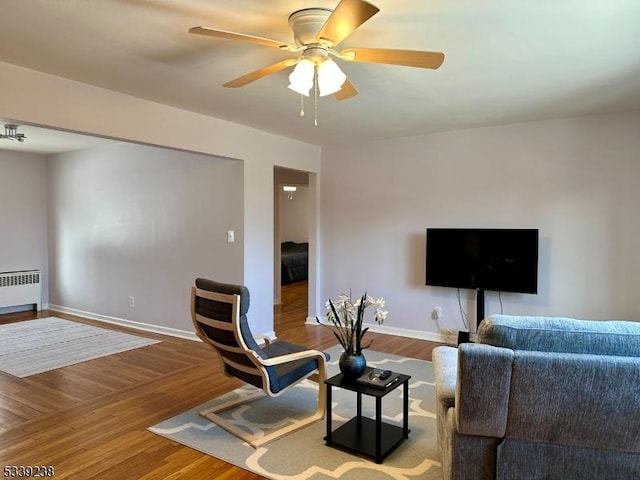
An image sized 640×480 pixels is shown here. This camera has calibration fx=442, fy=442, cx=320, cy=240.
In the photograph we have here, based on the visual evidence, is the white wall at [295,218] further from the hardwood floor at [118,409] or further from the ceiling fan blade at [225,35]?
the ceiling fan blade at [225,35]

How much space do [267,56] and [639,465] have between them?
2744mm

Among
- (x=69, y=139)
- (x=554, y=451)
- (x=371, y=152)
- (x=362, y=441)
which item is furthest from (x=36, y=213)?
(x=554, y=451)

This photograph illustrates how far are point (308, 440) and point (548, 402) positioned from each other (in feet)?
4.89

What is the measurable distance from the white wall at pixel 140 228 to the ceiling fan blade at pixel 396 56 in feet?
8.69

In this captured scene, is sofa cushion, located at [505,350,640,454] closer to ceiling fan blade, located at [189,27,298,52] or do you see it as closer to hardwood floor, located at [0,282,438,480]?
hardwood floor, located at [0,282,438,480]

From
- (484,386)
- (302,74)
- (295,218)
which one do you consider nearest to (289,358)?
(484,386)

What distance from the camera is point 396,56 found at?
6.95 ft

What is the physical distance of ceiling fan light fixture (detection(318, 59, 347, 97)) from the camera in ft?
7.34

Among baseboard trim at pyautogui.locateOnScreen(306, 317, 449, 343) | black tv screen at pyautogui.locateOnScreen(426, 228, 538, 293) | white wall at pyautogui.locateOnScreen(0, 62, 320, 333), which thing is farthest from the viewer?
baseboard trim at pyautogui.locateOnScreen(306, 317, 449, 343)

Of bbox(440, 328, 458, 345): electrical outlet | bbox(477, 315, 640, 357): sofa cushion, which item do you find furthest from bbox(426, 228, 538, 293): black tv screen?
bbox(477, 315, 640, 357): sofa cushion

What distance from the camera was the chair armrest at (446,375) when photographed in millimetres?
2041

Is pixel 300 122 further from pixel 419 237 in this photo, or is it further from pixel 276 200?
pixel 276 200

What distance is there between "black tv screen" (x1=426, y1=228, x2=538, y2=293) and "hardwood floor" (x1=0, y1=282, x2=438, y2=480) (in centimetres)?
87

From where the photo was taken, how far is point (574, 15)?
84.7 inches
